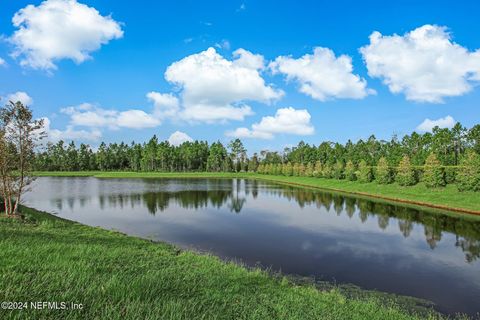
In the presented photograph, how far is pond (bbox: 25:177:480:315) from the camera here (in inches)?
→ 579

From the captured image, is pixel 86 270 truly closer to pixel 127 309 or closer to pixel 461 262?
pixel 127 309

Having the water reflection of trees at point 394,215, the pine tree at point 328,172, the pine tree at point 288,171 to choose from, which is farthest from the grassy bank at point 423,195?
the pine tree at point 288,171

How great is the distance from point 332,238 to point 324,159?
89008 millimetres

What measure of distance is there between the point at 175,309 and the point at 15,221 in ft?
54.0

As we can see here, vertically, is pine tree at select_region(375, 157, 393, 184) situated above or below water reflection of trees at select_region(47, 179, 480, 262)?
above

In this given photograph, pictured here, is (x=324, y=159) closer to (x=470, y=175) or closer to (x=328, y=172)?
(x=328, y=172)

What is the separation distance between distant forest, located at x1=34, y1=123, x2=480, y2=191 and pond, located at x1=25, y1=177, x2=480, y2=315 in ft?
52.4

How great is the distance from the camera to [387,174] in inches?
2201

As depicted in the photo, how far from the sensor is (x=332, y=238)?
22750 mm

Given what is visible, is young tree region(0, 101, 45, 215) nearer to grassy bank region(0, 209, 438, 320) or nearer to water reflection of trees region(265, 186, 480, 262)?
grassy bank region(0, 209, 438, 320)

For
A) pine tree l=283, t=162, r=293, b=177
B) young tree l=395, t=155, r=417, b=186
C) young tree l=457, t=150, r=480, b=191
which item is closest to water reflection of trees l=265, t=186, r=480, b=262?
young tree l=457, t=150, r=480, b=191

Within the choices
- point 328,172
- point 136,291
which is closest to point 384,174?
point 328,172

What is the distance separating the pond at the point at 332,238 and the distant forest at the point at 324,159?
15965 mm

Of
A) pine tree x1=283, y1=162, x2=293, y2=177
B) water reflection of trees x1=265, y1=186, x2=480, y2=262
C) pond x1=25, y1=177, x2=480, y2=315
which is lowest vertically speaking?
water reflection of trees x1=265, y1=186, x2=480, y2=262
